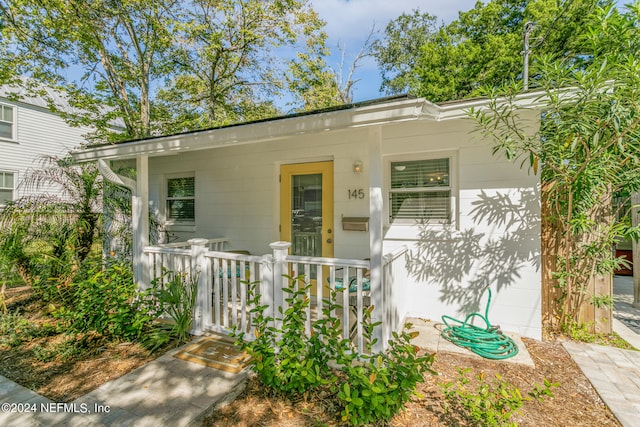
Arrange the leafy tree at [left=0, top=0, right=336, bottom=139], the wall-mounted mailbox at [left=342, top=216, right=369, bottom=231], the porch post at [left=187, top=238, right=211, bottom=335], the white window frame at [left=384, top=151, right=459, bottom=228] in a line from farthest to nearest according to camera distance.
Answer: the leafy tree at [left=0, top=0, right=336, bottom=139] → the wall-mounted mailbox at [left=342, top=216, right=369, bottom=231] → the white window frame at [left=384, top=151, right=459, bottom=228] → the porch post at [left=187, top=238, right=211, bottom=335]

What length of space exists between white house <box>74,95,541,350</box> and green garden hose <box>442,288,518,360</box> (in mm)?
349

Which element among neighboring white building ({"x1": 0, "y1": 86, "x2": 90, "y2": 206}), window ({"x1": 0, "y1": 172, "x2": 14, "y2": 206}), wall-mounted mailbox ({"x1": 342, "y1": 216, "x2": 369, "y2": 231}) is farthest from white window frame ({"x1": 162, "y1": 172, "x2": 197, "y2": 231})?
window ({"x1": 0, "y1": 172, "x2": 14, "y2": 206})

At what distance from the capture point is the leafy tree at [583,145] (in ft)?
9.17

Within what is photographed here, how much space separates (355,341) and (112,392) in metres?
2.24

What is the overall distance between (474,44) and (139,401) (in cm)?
1634

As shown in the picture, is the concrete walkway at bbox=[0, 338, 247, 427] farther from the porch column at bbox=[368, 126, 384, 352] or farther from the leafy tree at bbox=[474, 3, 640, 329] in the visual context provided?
the leafy tree at bbox=[474, 3, 640, 329]

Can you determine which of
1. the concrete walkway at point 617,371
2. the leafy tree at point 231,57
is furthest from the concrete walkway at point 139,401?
the leafy tree at point 231,57

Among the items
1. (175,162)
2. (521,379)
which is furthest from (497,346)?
(175,162)

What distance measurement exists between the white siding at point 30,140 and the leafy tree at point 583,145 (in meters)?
12.9

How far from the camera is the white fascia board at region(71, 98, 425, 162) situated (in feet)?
8.14

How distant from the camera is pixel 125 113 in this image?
8680mm

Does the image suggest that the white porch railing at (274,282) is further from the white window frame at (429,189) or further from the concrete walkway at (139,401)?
the white window frame at (429,189)

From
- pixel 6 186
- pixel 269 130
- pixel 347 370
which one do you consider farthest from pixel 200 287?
pixel 6 186

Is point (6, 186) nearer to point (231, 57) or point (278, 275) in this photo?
point (231, 57)
